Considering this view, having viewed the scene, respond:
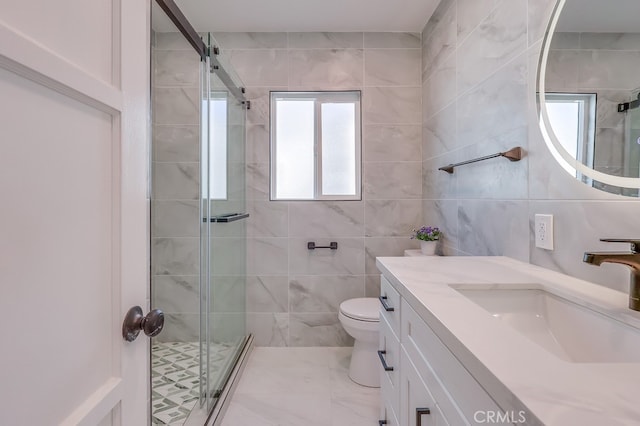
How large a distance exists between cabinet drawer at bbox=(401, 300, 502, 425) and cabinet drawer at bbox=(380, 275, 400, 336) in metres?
0.11

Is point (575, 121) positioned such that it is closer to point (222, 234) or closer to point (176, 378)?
point (222, 234)

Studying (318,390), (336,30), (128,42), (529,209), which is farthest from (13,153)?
(336,30)

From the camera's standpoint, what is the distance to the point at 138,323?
59 centimetres

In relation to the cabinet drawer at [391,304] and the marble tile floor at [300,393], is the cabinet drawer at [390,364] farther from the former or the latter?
the marble tile floor at [300,393]

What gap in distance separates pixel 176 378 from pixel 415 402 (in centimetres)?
128

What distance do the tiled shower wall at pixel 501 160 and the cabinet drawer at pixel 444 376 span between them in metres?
0.57

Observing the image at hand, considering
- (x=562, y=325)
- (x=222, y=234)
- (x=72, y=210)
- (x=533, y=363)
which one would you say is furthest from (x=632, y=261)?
(x=222, y=234)

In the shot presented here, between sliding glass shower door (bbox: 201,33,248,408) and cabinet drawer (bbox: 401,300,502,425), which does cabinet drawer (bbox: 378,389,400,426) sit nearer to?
cabinet drawer (bbox: 401,300,502,425)

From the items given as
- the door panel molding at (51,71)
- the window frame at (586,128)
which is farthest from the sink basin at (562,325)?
the door panel molding at (51,71)

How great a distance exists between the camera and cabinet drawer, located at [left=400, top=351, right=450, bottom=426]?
2.34 feet

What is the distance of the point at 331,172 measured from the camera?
8.02 ft

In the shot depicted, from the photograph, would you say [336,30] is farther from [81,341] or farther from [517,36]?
[81,341]

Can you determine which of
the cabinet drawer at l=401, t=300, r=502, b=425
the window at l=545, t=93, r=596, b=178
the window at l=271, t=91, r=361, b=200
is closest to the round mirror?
the window at l=545, t=93, r=596, b=178

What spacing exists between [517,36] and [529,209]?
709mm
